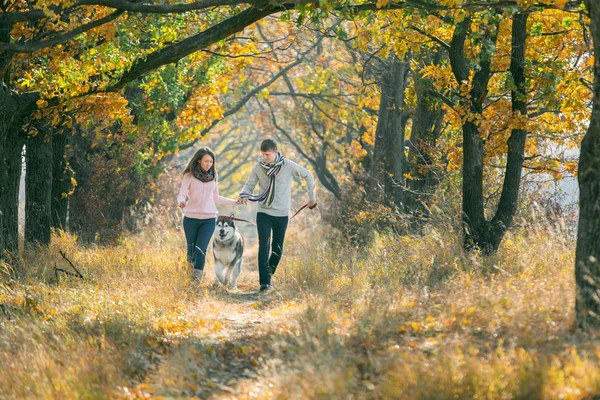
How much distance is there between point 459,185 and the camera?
1245 cm

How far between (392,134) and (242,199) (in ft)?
23.1

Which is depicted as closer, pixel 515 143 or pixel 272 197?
pixel 515 143

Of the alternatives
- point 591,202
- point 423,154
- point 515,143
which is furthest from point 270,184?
point 591,202

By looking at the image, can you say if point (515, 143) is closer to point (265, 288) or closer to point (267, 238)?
point (267, 238)

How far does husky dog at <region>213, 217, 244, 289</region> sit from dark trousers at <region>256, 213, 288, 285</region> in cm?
52

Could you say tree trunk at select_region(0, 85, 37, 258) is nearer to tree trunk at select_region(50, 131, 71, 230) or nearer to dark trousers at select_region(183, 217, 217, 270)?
dark trousers at select_region(183, 217, 217, 270)

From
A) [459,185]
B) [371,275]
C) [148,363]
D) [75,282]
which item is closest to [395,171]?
[459,185]

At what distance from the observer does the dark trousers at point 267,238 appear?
1077cm

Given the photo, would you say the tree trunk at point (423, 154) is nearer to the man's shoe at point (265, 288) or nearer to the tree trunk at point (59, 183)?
the man's shoe at point (265, 288)

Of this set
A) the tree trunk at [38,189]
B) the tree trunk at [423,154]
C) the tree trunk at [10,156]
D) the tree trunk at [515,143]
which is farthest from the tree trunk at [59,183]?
the tree trunk at [515,143]

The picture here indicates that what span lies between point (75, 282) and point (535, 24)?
636 cm

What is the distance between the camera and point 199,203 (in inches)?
421

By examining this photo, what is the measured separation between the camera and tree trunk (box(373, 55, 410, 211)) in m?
16.8

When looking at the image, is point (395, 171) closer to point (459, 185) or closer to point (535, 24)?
point (459, 185)
